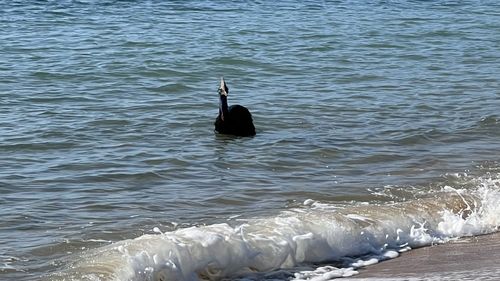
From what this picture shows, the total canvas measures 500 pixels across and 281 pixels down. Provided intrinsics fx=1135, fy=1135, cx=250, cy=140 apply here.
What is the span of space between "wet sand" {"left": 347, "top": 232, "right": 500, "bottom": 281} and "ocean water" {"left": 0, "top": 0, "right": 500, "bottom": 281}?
0.16m

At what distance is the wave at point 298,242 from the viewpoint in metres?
6.52

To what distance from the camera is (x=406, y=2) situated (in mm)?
24031

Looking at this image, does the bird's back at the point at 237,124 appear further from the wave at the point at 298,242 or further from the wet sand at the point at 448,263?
the wet sand at the point at 448,263

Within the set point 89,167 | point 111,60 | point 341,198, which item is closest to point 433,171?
point 341,198

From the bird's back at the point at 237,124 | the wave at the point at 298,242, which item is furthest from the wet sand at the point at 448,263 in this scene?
the bird's back at the point at 237,124

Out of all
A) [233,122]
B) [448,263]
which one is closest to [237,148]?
[233,122]

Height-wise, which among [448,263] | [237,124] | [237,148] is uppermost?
[448,263]

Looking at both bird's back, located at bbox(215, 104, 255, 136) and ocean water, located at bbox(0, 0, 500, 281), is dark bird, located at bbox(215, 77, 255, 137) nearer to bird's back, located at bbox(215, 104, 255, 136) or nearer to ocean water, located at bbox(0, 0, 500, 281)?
bird's back, located at bbox(215, 104, 255, 136)

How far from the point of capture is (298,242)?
704 centimetres

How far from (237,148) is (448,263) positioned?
3.81 metres

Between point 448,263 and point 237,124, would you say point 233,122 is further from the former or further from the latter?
point 448,263

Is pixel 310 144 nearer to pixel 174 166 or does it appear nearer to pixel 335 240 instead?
pixel 174 166

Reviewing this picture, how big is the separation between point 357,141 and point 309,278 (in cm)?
411

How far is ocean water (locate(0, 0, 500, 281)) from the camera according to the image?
22.9 ft
